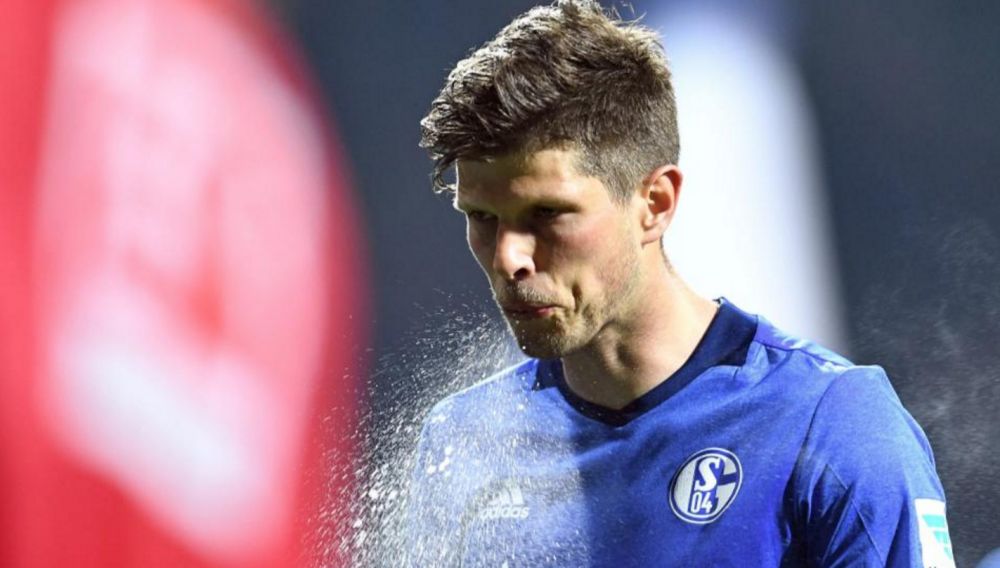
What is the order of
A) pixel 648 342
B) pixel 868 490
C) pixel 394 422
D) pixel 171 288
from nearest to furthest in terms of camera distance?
pixel 868 490, pixel 648 342, pixel 394 422, pixel 171 288

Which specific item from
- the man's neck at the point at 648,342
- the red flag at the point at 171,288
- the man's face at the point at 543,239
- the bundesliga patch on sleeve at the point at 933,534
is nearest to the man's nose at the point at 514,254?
the man's face at the point at 543,239

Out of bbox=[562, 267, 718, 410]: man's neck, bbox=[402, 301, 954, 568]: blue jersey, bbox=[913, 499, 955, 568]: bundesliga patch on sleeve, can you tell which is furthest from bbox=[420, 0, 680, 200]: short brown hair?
bbox=[913, 499, 955, 568]: bundesliga patch on sleeve

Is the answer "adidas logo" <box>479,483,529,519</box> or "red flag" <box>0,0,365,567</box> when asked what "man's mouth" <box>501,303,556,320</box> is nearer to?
"adidas logo" <box>479,483,529,519</box>

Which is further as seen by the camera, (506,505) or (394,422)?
(394,422)

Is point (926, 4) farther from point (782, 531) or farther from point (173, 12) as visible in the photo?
point (173, 12)

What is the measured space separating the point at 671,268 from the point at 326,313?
81 centimetres

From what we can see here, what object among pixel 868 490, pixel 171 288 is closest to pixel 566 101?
pixel 868 490

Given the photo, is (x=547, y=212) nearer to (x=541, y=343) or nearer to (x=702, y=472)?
(x=541, y=343)

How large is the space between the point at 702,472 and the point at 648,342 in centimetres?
17

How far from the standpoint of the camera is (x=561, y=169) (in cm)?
138

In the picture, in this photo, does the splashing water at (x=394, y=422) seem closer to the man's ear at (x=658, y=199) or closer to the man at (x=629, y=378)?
the man at (x=629, y=378)

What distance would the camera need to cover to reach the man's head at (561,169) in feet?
4.52

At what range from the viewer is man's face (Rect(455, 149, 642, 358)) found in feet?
4.50

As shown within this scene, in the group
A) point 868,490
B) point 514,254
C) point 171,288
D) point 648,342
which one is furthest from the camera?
point 171,288
